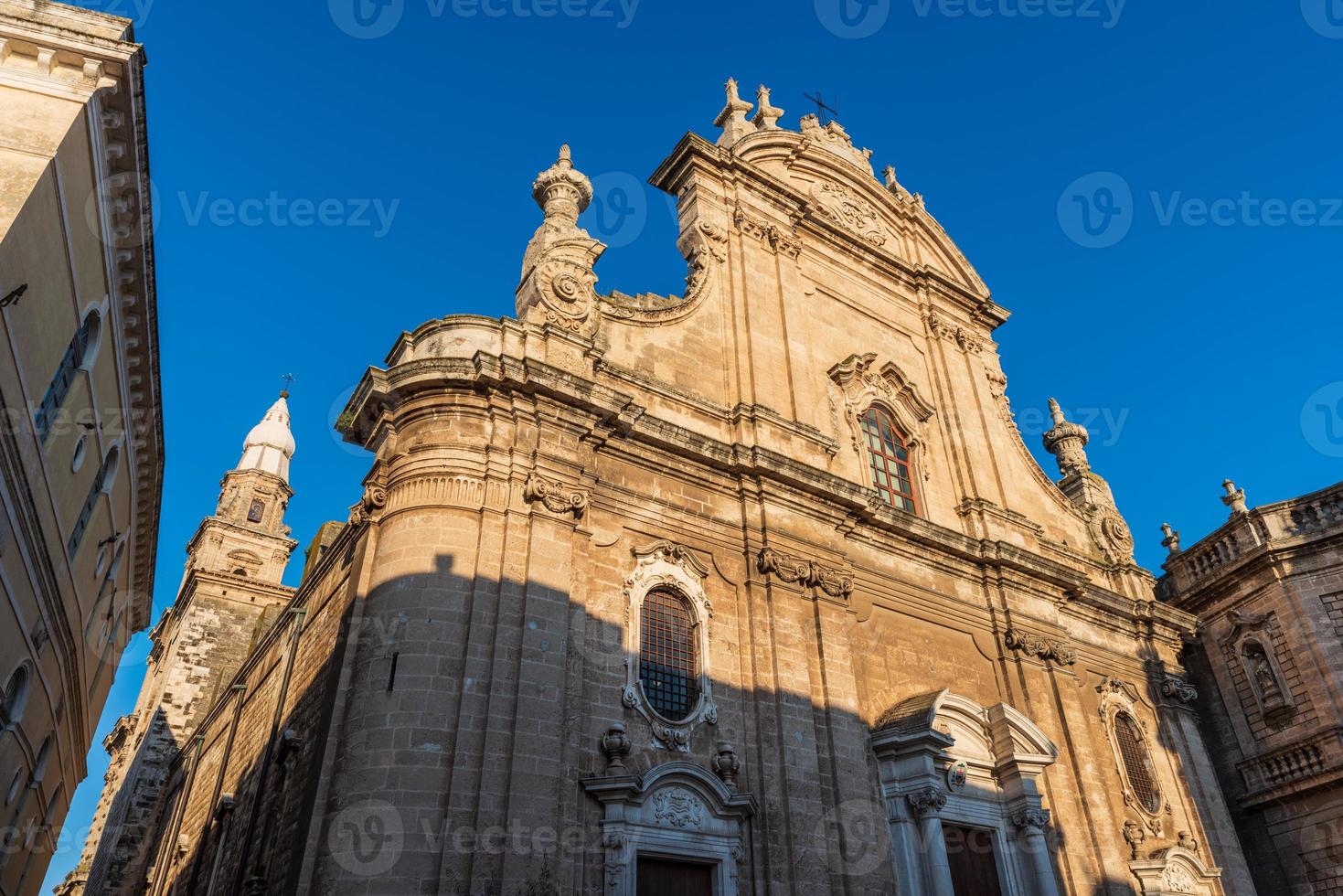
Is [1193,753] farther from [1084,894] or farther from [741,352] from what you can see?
[741,352]

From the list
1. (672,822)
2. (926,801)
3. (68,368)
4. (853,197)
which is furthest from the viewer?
(853,197)

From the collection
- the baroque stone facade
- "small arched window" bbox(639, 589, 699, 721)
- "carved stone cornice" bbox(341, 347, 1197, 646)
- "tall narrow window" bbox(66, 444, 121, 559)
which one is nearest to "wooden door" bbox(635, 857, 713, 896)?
"small arched window" bbox(639, 589, 699, 721)

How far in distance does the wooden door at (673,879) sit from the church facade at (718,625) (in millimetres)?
41

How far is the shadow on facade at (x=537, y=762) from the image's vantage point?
10.2m

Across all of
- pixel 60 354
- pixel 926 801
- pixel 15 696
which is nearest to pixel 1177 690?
pixel 926 801

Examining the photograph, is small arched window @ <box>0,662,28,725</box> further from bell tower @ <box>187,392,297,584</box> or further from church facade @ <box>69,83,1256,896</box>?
bell tower @ <box>187,392,297,584</box>

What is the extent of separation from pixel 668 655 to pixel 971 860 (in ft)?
20.2

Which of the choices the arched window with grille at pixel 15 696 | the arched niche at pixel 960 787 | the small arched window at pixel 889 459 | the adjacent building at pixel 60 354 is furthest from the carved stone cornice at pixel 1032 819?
the arched window with grille at pixel 15 696

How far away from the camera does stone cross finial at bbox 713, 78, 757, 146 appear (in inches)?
852

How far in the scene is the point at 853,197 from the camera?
76.0 feet

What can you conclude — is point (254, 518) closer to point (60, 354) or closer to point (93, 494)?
point (93, 494)

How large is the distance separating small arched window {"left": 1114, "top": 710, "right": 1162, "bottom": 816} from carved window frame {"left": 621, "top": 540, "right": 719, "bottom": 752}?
9984mm

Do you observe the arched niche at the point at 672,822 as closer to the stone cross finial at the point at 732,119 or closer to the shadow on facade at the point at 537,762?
the shadow on facade at the point at 537,762

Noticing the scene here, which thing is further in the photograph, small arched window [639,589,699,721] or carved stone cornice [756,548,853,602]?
carved stone cornice [756,548,853,602]
